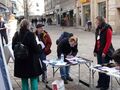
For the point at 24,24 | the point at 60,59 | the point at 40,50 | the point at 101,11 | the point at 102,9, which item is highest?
the point at 102,9

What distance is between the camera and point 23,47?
7.00 m

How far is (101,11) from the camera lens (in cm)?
3719

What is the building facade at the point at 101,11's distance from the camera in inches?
1282

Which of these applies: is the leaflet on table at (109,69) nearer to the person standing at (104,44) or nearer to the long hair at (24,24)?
the person standing at (104,44)

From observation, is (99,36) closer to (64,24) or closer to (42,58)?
(42,58)

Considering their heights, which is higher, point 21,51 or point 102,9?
point 102,9

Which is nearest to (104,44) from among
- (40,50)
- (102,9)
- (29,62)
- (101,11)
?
(40,50)

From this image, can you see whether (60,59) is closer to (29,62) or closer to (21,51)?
(29,62)

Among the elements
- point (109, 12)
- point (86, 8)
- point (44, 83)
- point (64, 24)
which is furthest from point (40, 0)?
point (44, 83)

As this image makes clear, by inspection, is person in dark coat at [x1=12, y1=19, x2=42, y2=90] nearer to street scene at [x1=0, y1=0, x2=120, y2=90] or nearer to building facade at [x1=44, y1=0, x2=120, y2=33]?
street scene at [x1=0, y1=0, x2=120, y2=90]

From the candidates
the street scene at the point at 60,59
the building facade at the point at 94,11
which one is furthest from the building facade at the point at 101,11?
the street scene at the point at 60,59

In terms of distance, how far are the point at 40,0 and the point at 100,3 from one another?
9484cm

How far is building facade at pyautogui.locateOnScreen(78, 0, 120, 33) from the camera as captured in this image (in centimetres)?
3256

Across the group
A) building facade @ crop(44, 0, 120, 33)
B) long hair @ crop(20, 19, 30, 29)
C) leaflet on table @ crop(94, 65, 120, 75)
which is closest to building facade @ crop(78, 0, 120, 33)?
building facade @ crop(44, 0, 120, 33)
